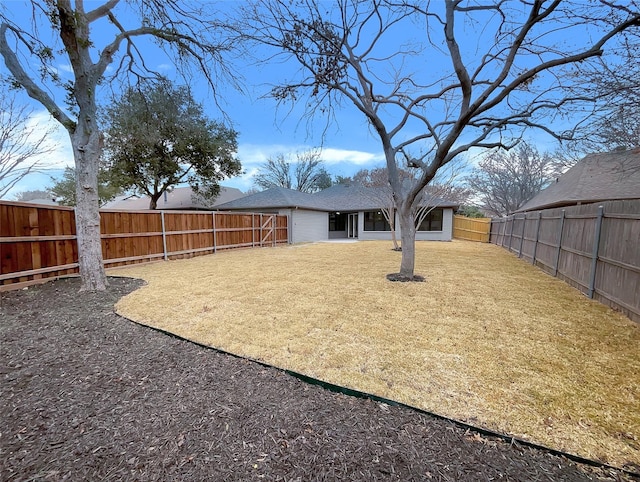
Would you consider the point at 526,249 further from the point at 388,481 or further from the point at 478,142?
the point at 388,481

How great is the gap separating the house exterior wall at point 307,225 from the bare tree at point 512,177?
11934 mm

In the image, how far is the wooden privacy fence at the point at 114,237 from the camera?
209 inches

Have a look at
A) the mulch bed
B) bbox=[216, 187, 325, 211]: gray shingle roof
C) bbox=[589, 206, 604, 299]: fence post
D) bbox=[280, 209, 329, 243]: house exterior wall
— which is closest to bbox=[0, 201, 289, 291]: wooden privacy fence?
bbox=[216, 187, 325, 211]: gray shingle roof

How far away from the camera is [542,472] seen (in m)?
1.56

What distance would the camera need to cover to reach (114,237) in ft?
25.9

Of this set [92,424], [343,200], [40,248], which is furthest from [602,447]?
[343,200]

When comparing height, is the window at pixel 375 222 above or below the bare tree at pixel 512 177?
below

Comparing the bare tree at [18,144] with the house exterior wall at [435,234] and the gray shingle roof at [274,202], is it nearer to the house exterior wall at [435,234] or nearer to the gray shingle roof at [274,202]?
the gray shingle roof at [274,202]

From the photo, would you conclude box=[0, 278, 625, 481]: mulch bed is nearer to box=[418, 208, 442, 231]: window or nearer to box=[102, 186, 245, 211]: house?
box=[418, 208, 442, 231]: window

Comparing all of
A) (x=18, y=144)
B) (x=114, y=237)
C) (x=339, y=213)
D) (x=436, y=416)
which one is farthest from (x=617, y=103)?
(x=339, y=213)

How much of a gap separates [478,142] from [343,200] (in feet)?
52.3

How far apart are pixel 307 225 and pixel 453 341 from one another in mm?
15706

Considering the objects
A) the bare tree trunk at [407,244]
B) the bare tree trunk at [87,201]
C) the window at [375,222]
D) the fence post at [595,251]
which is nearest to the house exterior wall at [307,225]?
the window at [375,222]

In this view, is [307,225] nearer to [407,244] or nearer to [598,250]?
[407,244]
